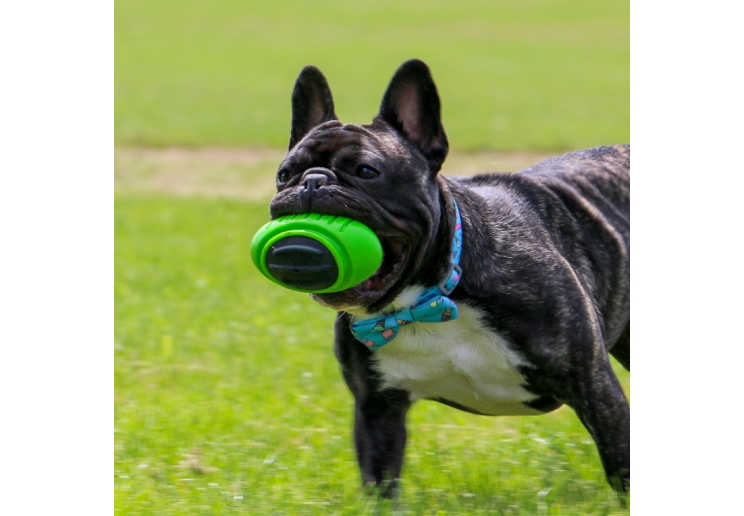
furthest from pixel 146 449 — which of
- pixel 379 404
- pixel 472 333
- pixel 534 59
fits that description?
pixel 534 59

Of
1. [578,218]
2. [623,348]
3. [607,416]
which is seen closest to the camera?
[607,416]

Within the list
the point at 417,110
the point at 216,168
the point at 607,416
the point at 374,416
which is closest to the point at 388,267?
the point at 417,110

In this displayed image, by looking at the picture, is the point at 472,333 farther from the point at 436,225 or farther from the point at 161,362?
the point at 161,362

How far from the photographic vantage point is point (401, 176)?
4.05 m

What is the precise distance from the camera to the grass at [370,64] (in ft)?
67.3

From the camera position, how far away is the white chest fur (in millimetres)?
4320

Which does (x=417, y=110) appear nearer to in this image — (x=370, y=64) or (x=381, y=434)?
(x=381, y=434)

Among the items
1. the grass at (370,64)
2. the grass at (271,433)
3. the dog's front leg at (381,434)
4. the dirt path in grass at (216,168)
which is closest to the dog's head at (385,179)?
the dog's front leg at (381,434)

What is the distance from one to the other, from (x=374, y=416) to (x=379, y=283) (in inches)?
32.2

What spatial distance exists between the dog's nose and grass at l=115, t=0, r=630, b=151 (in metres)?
14.5

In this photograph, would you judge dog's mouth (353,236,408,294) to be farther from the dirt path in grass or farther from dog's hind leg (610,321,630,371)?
the dirt path in grass

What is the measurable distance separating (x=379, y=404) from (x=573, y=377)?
84cm

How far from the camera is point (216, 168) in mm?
17500

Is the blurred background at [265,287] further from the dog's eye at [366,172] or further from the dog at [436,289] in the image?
the dog's eye at [366,172]
